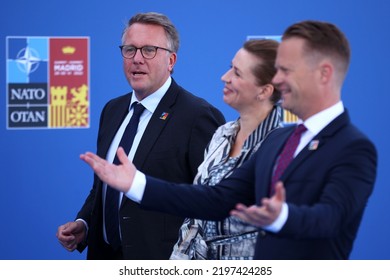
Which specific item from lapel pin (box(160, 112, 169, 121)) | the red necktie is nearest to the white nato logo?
lapel pin (box(160, 112, 169, 121))

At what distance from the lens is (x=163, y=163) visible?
3.00 metres

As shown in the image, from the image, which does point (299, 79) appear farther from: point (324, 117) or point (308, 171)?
point (308, 171)

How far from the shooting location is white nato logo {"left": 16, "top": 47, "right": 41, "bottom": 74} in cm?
439

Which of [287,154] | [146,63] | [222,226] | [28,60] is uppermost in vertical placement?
[28,60]

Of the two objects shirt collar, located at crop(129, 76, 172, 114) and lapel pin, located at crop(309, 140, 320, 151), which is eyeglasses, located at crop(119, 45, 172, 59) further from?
lapel pin, located at crop(309, 140, 320, 151)

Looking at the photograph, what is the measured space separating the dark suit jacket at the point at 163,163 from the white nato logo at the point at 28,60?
1413 mm

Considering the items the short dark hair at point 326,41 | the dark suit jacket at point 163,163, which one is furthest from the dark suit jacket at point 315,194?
the dark suit jacket at point 163,163

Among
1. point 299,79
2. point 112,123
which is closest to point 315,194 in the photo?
point 299,79

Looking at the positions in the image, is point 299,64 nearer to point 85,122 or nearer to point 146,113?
point 146,113

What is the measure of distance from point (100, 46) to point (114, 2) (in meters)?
0.28

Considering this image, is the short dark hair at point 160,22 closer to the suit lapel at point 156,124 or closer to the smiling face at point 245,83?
the suit lapel at point 156,124

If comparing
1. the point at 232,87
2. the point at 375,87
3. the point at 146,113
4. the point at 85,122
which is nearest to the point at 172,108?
the point at 146,113

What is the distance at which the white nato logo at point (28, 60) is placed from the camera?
4387 millimetres

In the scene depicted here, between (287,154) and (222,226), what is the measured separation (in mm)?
539
